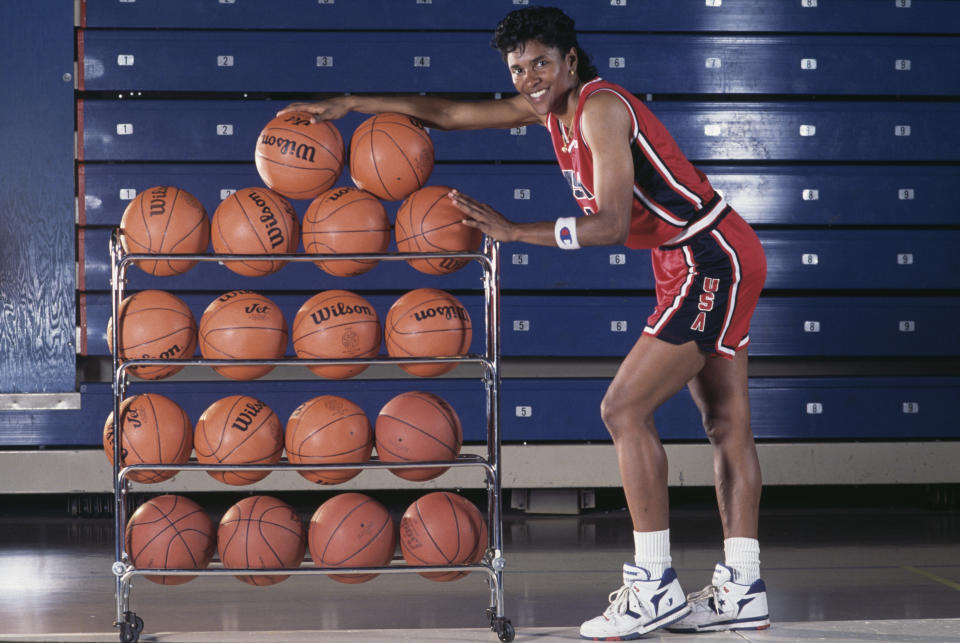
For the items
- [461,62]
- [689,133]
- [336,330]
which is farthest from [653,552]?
[461,62]

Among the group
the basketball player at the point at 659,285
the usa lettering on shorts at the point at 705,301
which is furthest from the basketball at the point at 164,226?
the usa lettering on shorts at the point at 705,301

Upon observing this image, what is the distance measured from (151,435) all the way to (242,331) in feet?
1.17

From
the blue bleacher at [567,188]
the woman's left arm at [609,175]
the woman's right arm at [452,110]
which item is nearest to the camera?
the woman's left arm at [609,175]

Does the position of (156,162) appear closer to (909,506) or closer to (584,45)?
(584,45)

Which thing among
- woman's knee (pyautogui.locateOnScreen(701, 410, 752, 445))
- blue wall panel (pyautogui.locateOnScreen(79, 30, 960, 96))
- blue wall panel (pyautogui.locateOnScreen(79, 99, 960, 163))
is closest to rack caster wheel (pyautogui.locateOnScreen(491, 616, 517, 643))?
woman's knee (pyautogui.locateOnScreen(701, 410, 752, 445))

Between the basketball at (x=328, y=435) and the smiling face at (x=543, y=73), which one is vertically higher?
the smiling face at (x=543, y=73)

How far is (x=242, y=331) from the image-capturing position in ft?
8.82

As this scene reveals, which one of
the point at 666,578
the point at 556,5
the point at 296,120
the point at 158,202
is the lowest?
the point at 666,578

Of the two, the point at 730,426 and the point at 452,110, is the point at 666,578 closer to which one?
the point at 730,426

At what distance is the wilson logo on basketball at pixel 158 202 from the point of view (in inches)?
107

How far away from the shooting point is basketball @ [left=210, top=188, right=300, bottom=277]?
8.91ft

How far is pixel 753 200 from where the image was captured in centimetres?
573

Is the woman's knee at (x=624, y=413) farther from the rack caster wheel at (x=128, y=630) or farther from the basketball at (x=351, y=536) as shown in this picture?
the rack caster wheel at (x=128, y=630)

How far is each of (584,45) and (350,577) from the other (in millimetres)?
3713
